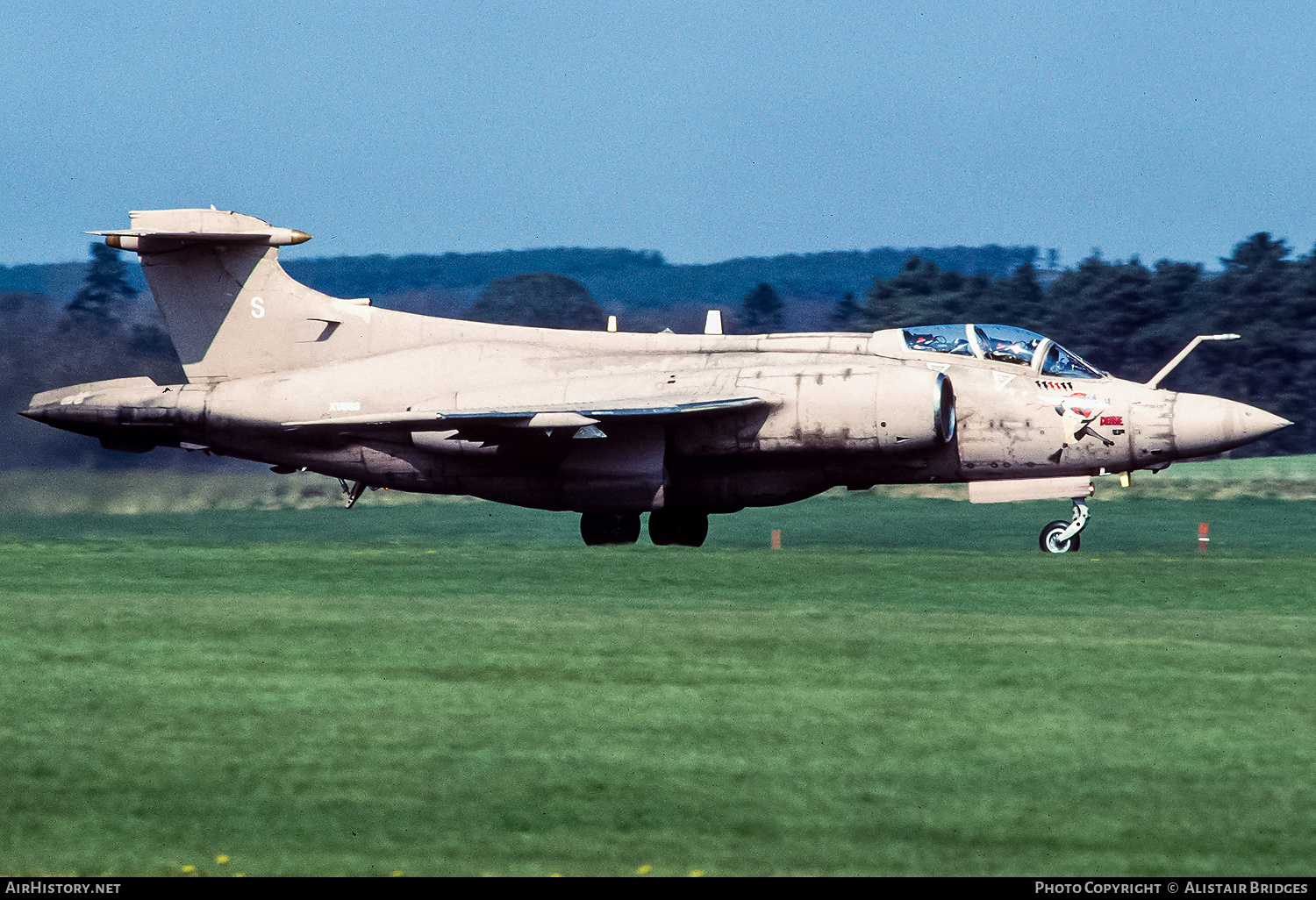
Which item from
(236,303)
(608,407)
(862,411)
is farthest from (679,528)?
(236,303)

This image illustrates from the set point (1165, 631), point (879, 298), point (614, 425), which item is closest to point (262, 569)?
point (614, 425)

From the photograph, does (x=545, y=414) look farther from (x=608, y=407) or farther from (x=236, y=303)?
(x=236, y=303)

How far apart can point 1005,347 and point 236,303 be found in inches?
405

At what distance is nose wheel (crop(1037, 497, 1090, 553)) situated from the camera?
19156 millimetres

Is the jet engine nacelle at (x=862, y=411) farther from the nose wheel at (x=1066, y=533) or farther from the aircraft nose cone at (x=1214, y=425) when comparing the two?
the aircraft nose cone at (x=1214, y=425)

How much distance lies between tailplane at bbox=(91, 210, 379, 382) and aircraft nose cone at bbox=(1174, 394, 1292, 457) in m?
10.6

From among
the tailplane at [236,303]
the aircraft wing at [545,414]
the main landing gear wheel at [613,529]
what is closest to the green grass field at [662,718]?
the aircraft wing at [545,414]

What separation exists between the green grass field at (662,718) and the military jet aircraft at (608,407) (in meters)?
2.49

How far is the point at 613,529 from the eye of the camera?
20969 mm

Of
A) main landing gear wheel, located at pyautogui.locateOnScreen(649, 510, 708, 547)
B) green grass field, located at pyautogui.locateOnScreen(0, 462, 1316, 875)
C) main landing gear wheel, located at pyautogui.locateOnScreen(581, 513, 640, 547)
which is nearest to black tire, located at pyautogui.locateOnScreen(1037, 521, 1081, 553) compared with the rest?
green grass field, located at pyautogui.locateOnScreen(0, 462, 1316, 875)

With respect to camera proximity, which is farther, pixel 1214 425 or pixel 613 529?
pixel 613 529

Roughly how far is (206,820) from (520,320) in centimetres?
4469

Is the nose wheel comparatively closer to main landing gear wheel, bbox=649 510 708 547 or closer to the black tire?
the black tire
